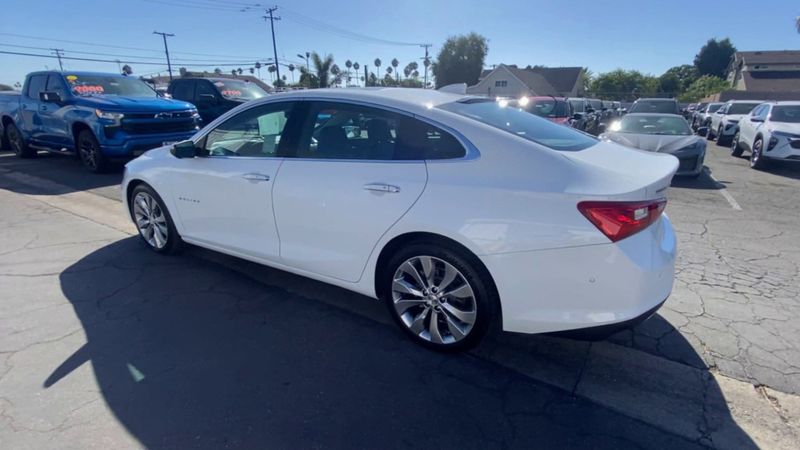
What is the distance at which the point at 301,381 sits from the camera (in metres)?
2.52

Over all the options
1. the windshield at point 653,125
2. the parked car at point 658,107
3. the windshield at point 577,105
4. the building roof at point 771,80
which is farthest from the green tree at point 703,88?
the windshield at point 653,125

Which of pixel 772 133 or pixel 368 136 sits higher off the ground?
pixel 368 136

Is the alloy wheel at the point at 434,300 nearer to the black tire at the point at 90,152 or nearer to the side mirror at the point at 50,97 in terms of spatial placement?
the black tire at the point at 90,152

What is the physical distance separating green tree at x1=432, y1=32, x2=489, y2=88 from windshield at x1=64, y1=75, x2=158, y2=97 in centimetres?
5443

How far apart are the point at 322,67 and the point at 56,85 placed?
33342 mm

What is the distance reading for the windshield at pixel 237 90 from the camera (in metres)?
12.2

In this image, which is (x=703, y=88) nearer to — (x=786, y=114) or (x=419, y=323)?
(x=786, y=114)

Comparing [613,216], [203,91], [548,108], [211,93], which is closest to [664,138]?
[548,108]

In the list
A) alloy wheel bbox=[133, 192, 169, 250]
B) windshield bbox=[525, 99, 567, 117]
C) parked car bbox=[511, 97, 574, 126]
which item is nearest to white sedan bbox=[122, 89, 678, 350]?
alloy wheel bbox=[133, 192, 169, 250]

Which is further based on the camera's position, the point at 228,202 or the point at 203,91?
the point at 203,91

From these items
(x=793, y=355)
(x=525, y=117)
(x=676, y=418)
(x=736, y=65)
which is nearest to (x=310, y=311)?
(x=525, y=117)

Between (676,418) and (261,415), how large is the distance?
2.21m

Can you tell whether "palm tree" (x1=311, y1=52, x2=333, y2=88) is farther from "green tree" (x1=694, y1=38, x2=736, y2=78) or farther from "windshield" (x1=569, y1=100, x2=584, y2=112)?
"green tree" (x1=694, y1=38, x2=736, y2=78)

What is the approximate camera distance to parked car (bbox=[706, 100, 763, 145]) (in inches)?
570
